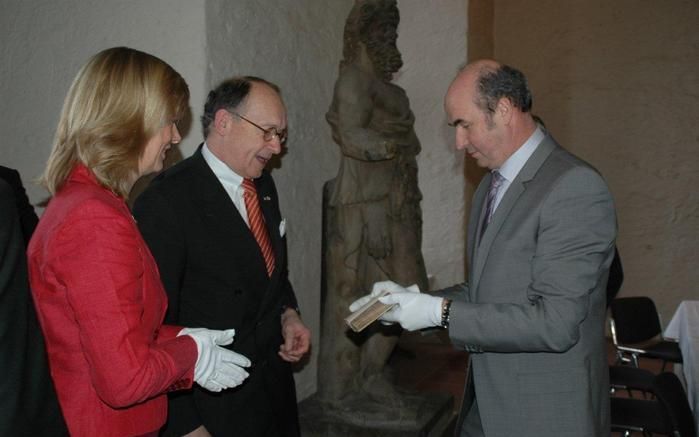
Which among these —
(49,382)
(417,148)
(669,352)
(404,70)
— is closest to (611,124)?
(404,70)

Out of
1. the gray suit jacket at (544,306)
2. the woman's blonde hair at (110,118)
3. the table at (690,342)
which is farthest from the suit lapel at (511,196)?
the table at (690,342)

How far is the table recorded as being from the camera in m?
3.02

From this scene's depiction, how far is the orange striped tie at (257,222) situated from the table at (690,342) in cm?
179

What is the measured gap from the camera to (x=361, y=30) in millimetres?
3990

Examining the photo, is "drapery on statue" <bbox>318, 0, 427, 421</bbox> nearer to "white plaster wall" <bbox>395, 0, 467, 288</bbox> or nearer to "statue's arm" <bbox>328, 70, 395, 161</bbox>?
"statue's arm" <bbox>328, 70, 395, 161</bbox>

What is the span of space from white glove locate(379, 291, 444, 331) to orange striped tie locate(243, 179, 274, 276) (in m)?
0.48

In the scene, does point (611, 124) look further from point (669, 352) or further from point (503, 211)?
point (503, 211)

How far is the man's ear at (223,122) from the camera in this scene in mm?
2340

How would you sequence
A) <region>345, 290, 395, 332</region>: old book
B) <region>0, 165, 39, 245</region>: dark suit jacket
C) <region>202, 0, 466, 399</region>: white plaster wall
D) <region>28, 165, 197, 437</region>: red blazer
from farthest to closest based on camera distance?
<region>202, 0, 466, 399</region>: white plaster wall, <region>0, 165, 39, 245</region>: dark suit jacket, <region>345, 290, 395, 332</region>: old book, <region>28, 165, 197, 437</region>: red blazer

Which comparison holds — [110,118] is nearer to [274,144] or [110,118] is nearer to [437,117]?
[274,144]

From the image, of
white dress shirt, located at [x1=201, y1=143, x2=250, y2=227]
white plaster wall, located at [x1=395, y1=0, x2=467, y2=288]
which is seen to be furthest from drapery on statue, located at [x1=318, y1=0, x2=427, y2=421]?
white plaster wall, located at [x1=395, y1=0, x2=467, y2=288]

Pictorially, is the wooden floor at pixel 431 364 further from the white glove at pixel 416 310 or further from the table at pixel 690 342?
the white glove at pixel 416 310

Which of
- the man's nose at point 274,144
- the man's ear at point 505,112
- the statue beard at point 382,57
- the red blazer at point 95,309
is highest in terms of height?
the statue beard at point 382,57

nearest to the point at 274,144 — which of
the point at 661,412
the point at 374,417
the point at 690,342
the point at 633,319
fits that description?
the point at 374,417
